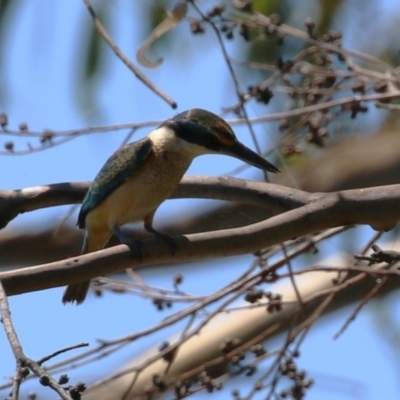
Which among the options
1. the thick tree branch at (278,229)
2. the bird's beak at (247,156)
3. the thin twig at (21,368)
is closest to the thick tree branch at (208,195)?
the bird's beak at (247,156)

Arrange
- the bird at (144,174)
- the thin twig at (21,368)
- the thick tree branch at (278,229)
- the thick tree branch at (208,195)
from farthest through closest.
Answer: the bird at (144,174) → the thick tree branch at (208,195) → the thick tree branch at (278,229) → the thin twig at (21,368)

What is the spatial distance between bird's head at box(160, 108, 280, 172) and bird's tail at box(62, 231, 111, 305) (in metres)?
0.42

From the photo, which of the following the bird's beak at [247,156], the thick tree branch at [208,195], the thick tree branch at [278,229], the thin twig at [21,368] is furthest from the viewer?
the bird's beak at [247,156]

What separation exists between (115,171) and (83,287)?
39 cm

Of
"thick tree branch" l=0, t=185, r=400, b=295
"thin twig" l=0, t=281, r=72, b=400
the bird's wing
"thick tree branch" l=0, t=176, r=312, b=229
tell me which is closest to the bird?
the bird's wing

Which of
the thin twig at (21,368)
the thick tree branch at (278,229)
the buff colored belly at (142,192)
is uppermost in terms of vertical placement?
the buff colored belly at (142,192)

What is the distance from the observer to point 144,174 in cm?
309

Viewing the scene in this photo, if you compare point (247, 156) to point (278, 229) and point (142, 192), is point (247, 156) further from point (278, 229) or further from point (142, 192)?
point (278, 229)

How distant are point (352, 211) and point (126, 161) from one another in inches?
39.7

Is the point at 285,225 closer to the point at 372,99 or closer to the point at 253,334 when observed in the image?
the point at 372,99

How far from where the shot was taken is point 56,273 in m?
2.15

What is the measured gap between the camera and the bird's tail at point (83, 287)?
3.08 metres

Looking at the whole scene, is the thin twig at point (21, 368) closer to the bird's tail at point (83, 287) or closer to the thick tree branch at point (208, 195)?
the thick tree branch at point (208, 195)

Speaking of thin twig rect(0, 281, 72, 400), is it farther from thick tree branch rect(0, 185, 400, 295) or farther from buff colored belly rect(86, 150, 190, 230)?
buff colored belly rect(86, 150, 190, 230)
